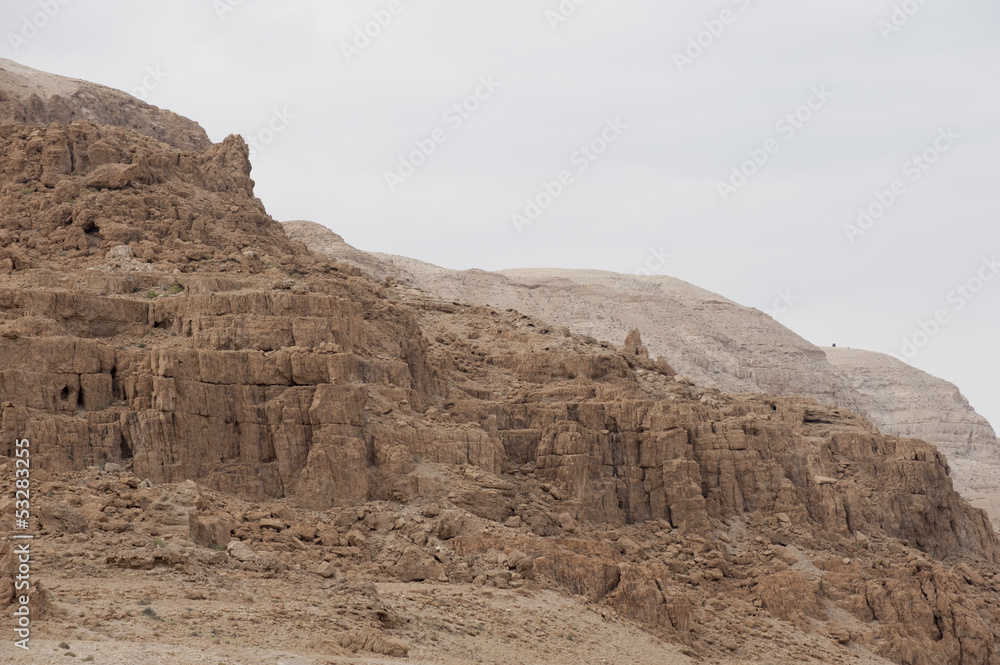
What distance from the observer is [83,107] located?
53312 mm

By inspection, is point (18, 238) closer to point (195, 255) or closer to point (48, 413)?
point (195, 255)

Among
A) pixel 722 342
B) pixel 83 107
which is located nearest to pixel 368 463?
pixel 83 107

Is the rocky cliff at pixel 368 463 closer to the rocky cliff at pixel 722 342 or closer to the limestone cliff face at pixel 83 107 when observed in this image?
the limestone cliff face at pixel 83 107

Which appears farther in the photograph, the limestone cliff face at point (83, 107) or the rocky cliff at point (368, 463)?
the limestone cliff face at point (83, 107)

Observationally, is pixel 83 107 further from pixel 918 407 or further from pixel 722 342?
pixel 918 407

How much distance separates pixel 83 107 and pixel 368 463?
26451 mm

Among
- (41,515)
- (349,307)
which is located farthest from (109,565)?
(349,307)

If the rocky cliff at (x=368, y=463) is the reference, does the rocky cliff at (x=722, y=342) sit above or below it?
above

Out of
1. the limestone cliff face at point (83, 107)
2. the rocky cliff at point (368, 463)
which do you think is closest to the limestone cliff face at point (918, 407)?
the rocky cliff at point (368, 463)

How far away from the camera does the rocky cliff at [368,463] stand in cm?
2792

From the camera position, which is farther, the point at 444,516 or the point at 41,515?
the point at 444,516

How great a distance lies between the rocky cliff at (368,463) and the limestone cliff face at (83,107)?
6.46m

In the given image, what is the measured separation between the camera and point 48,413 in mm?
29797

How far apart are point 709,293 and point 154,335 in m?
97.2
